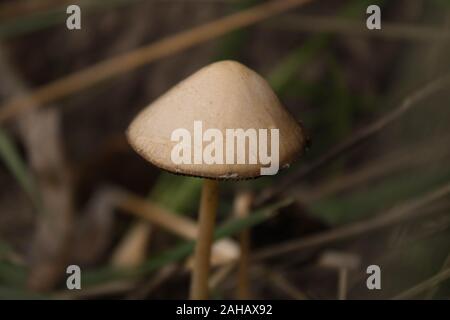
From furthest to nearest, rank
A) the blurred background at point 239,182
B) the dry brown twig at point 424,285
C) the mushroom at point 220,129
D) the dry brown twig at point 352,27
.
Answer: the dry brown twig at point 352,27, the blurred background at point 239,182, the dry brown twig at point 424,285, the mushroom at point 220,129

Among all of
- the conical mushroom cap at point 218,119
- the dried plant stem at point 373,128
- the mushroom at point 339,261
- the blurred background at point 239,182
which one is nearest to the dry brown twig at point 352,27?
the blurred background at point 239,182

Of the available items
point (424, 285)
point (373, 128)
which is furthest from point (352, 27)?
point (424, 285)

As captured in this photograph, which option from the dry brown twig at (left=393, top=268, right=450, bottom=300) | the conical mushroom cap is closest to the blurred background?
the dry brown twig at (left=393, top=268, right=450, bottom=300)

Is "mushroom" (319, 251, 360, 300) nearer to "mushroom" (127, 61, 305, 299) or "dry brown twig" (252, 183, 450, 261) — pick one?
"dry brown twig" (252, 183, 450, 261)

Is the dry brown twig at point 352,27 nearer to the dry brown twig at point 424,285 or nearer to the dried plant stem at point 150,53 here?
the dried plant stem at point 150,53

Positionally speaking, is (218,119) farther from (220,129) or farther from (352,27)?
(352,27)
